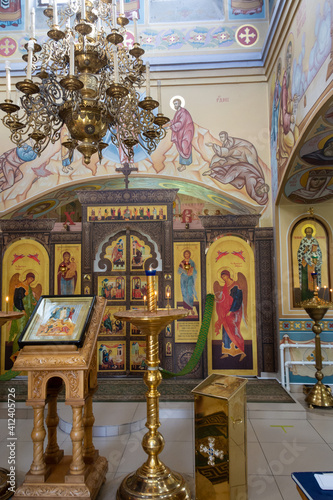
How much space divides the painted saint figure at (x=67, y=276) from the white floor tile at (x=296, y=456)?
4.70 m

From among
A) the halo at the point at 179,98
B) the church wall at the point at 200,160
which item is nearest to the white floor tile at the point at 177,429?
the church wall at the point at 200,160

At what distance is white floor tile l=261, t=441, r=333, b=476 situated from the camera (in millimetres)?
3602

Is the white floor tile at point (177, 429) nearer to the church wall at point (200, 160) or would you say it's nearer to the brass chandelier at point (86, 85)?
the brass chandelier at point (86, 85)

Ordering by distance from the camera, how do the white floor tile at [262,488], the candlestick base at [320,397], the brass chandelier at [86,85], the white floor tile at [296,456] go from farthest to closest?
the candlestick base at [320,397], the white floor tile at [296,456], the brass chandelier at [86,85], the white floor tile at [262,488]

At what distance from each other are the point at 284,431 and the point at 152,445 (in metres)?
2.38

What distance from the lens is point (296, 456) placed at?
386 centimetres

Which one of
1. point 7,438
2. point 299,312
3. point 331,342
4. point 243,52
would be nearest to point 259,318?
point 299,312

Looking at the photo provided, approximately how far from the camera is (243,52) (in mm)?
7434

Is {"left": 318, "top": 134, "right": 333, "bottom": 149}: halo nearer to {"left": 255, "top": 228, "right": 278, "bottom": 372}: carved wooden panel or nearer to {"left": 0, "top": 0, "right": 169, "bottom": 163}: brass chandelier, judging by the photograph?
{"left": 255, "top": 228, "right": 278, "bottom": 372}: carved wooden panel

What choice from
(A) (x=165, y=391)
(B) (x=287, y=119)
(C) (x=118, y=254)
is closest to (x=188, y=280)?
(C) (x=118, y=254)

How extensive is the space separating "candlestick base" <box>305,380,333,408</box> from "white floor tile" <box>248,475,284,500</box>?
7.56ft

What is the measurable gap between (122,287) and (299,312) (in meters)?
3.46

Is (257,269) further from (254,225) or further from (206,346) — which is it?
(206,346)

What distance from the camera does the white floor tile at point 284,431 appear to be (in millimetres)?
4328
